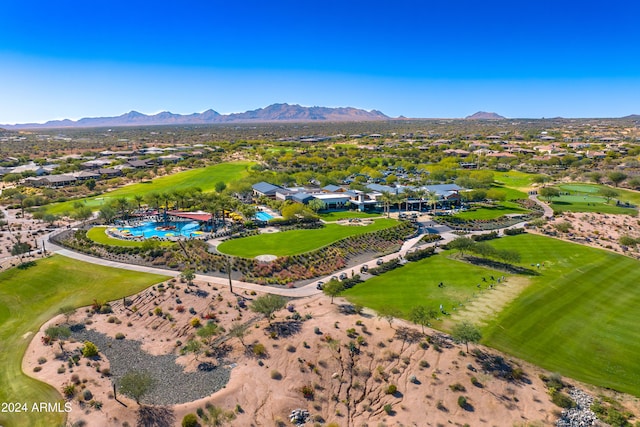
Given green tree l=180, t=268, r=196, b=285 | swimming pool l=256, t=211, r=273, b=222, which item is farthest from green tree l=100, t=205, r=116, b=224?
green tree l=180, t=268, r=196, b=285

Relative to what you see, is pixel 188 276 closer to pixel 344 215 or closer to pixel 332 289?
pixel 332 289

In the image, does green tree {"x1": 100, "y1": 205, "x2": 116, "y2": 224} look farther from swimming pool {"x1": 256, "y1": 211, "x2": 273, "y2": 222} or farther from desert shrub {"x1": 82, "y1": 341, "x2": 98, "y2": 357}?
desert shrub {"x1": 82, "y1": 341, "x2": 98, "y2": 357}

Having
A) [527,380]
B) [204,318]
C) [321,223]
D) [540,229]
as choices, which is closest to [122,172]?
[321,223]

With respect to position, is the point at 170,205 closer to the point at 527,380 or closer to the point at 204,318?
the point at 204,318

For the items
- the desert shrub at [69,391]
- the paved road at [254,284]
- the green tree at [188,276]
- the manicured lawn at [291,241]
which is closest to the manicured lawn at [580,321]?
the paved road at [254,284]

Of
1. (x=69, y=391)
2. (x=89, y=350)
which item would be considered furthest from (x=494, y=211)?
(x=69, y=391)

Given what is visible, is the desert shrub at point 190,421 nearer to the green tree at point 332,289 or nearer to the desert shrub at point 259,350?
the desert shrub at point 259,350

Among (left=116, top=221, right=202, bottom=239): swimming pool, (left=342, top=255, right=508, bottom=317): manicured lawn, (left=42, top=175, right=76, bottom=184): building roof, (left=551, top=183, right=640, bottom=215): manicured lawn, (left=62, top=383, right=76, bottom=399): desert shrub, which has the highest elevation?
(left=42, top=175, right=76, bottom=184): building roof
